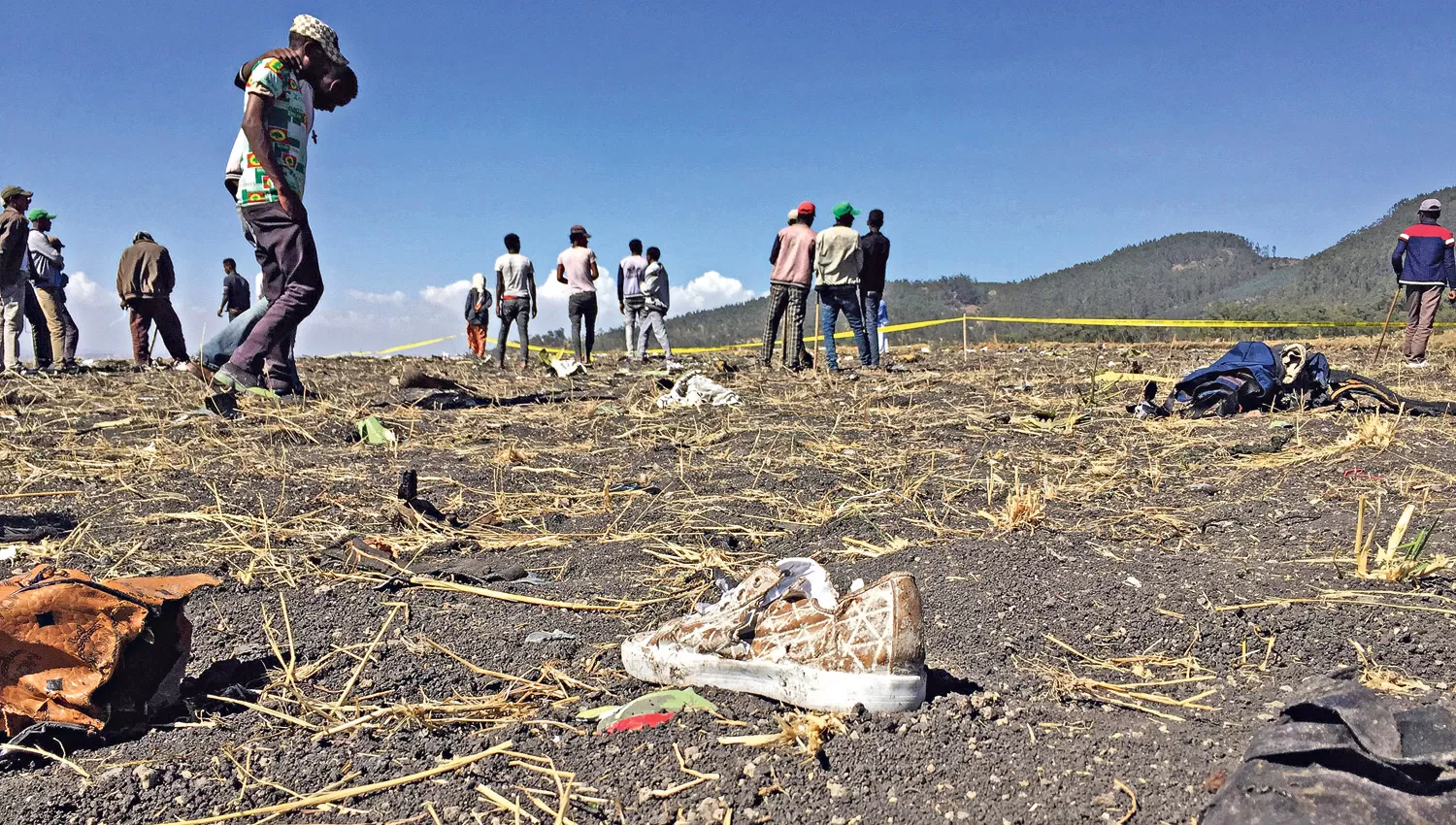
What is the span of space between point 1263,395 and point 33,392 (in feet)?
27.6

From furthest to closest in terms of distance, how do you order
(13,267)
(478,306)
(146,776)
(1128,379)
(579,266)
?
(478,306), (579,266), (13,267), (1128,379), (146,776)

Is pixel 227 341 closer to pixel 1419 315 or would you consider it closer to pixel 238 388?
pixel 238 388

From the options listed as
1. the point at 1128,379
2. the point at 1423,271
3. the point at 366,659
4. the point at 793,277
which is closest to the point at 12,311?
the point at 793,277

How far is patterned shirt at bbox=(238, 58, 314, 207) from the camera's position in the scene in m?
4.68

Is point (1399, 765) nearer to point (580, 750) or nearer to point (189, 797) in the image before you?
point (580, 750)

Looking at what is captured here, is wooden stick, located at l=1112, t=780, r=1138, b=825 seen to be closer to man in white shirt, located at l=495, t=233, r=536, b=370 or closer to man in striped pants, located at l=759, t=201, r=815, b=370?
man in striped pants, located at l=759, t=201, r=815, b=370

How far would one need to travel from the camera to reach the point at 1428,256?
29.0 ft

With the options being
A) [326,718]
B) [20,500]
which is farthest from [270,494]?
[326,718]

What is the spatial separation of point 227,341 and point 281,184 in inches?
51.0

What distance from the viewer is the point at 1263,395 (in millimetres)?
5273

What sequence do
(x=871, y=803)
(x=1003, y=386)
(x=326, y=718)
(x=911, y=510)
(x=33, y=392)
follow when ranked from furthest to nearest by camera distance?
(x=1003, y=386) < (x=33, y=392) < (x=911, y=510) < (x=326, y=718) < (x=871, y=803)

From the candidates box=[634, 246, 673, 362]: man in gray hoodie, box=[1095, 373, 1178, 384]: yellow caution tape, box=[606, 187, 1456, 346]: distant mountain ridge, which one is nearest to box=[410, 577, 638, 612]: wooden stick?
→ box=[1095, 373, 1178, 384]: yellow caution tape

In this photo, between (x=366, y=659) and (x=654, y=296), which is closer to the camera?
(x=366, y=659)

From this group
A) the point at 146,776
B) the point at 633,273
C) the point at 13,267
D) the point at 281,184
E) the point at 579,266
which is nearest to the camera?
the point at 146,776
